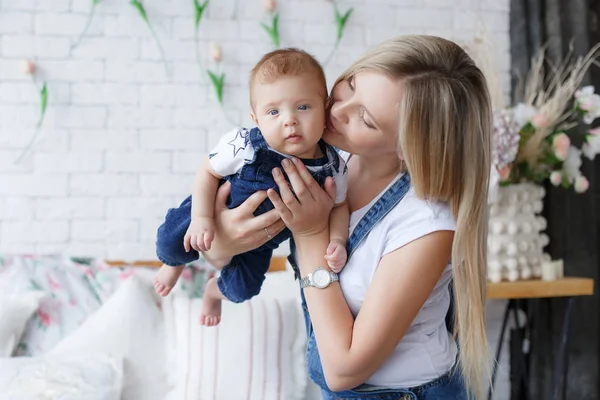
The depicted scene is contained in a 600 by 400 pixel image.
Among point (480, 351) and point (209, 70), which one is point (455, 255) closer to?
point (480, 351)

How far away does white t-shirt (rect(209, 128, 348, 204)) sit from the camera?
46.7 inches

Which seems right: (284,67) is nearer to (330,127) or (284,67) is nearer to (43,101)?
(330,127)

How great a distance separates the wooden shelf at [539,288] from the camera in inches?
89.6

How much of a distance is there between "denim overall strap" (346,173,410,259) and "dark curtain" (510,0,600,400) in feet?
5.64

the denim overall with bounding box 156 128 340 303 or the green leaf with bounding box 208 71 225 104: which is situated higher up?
the green leaf with bounding box 208 71 225 104

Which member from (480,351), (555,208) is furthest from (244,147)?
(555,208)

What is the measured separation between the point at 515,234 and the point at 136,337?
1485 millimetres

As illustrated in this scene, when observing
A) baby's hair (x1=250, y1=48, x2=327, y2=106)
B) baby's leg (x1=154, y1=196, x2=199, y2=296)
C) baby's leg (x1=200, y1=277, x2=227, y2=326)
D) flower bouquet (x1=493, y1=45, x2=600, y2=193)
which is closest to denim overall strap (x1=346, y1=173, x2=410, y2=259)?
baby's hair (x1=250, y1=48, x2=327, y2=106)

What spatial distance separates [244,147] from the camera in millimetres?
1182

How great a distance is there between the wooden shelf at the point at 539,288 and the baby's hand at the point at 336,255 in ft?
4.28

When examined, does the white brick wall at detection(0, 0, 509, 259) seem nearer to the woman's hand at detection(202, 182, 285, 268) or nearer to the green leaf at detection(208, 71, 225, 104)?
the green leaf at detection(208, 71, 225, 104)

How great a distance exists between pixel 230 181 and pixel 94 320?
110cm

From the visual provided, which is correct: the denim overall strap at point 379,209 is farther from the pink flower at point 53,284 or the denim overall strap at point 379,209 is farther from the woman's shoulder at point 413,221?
the pink flower at point 53,284

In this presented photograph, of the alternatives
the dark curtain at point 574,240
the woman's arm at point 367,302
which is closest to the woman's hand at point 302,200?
the woman's arm at point 367,302
